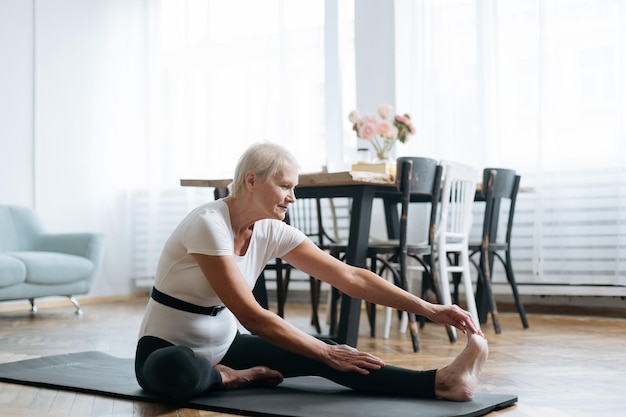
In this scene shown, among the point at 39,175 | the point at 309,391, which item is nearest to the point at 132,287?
the point at 39,175

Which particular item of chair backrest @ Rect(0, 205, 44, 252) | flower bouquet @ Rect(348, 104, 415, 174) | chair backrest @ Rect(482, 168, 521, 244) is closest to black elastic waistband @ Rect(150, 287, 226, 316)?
flower bouquet @ Rect(348, 104, 415, 174)

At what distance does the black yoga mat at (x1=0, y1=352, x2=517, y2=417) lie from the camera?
216cm

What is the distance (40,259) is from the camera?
17.3 feet

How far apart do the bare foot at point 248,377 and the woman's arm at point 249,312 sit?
343 mm

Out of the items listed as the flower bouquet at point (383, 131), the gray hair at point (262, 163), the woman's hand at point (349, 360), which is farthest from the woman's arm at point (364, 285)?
the flower bouquet at point (383, 131)

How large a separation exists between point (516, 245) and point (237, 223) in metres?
3.19

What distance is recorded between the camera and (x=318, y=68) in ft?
20.2

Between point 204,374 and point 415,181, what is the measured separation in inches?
69.4

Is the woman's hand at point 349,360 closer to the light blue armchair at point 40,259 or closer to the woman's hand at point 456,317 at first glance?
the woman's hand at point 456,317

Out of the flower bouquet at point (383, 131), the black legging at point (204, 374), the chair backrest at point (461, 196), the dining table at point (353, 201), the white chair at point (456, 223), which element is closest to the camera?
the black legging at point (204, 374)

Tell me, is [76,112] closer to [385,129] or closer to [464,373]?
[385,129]

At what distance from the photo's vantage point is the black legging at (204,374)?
226 centimetres

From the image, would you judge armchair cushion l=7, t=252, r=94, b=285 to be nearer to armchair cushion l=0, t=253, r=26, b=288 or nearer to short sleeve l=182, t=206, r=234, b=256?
armchair cushion l=0, t=253, r=26, b=288

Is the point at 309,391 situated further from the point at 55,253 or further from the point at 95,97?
the point at 95,97
